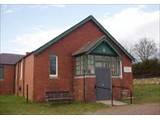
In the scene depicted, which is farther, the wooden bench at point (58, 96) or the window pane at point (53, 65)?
the window pane at point (53, 65)

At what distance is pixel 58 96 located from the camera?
22.3 meters

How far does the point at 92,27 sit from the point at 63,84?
18.2ft

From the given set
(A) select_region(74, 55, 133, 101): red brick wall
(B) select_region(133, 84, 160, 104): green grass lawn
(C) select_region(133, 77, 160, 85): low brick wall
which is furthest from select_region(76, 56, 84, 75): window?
(C) select_region(133, 77, 160, 85): low brick wall

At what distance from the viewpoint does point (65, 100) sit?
21875 millimetres

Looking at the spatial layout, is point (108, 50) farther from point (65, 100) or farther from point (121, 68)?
point (65, 100)

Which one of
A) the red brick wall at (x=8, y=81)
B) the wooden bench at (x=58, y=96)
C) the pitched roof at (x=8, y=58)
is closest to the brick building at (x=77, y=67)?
the wooden bench at (x=58, y=96)

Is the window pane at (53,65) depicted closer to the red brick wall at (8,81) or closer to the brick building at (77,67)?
the brick building at (77,67)

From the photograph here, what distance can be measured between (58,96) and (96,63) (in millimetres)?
3719

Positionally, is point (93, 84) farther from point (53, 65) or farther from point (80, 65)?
point (53, 65)

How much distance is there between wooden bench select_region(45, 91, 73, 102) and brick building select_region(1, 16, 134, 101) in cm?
67

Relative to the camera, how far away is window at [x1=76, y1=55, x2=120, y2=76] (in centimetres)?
2264

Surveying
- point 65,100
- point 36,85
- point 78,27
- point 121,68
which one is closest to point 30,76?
point 36,85

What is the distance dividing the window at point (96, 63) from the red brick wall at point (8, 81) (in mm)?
15119

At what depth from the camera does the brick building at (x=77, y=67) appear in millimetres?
22609
